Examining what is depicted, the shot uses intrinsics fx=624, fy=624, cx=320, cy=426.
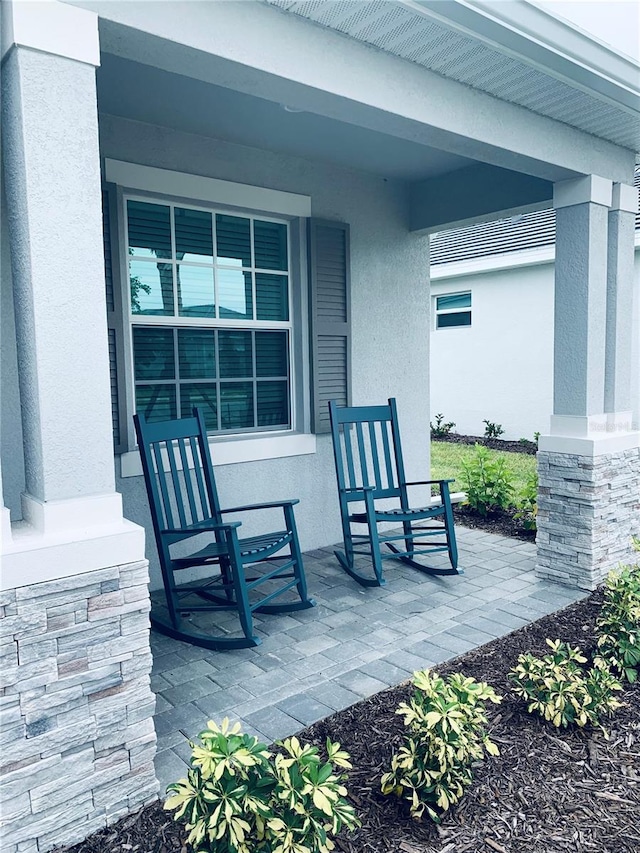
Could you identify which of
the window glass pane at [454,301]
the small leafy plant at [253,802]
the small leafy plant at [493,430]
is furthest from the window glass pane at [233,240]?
the window glass pane at [454,301]

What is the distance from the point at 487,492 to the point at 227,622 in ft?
10.0

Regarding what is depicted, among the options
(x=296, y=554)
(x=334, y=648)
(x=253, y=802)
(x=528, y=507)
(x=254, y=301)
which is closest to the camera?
(x=253, y=802)

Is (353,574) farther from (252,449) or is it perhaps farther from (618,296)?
(618,296)

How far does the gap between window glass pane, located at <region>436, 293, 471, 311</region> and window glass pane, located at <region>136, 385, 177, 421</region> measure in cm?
843

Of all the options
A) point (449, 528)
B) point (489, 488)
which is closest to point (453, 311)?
point (489, 488)

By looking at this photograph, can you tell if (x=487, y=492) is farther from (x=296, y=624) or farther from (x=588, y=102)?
(x=588, y=102)

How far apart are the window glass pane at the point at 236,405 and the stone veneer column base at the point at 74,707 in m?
2.35

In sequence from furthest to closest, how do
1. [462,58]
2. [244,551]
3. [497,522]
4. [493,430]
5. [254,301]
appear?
[493,430], [497,522], [254,301], [244,551], [462,58]

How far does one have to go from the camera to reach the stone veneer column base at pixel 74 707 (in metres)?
1.73

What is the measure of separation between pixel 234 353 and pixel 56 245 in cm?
246

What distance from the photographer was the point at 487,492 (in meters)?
5.67

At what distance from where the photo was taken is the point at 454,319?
11.6m

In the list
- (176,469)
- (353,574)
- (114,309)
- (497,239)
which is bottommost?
(353,574)

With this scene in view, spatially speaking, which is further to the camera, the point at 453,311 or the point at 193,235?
the point at 453,311
